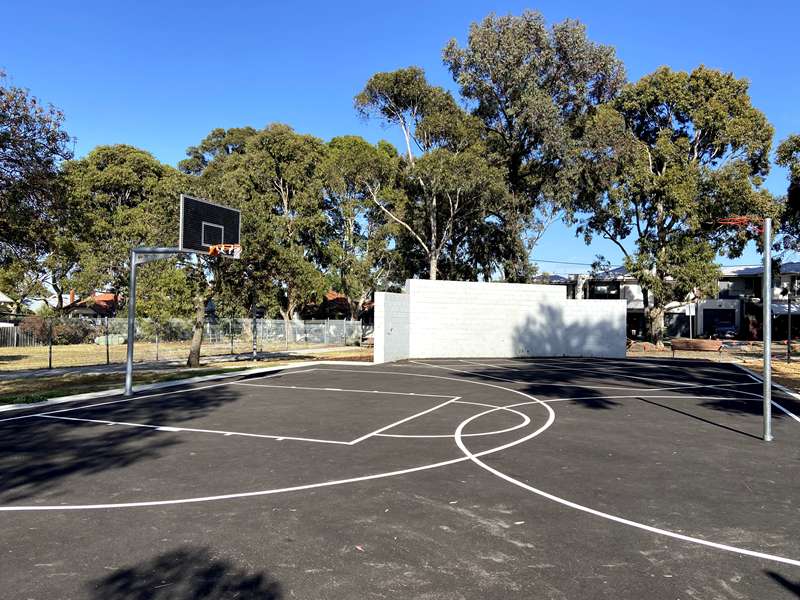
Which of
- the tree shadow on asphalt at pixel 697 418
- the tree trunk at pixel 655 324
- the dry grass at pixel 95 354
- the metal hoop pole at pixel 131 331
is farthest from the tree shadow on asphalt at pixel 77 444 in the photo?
the tree trunk at pixel 655 324

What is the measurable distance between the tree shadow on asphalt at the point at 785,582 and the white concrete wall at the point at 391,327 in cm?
2468

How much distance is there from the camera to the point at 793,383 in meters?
22.0

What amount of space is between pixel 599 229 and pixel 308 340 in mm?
24618

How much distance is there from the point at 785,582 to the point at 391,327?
2587 cm

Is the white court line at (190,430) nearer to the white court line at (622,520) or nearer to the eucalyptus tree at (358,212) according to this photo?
the white court line at (622,520)

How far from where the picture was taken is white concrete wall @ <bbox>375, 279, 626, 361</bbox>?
33500mm

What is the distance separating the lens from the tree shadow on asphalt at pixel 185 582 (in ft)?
15.5

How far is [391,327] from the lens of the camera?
30.6 metres

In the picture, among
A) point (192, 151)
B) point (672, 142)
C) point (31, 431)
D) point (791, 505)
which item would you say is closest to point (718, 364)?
point (672, 142)

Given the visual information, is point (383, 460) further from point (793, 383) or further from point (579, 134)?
point (579, 134)

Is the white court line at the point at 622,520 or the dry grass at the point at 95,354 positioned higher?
the white court line at the point at 622,520

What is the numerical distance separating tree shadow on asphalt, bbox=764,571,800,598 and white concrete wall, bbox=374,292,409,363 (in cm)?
2468

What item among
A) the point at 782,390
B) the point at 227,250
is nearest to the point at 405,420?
the point at 227,250

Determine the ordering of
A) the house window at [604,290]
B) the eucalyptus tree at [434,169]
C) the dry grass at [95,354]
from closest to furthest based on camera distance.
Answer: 1. the dry grass at [95,354]
2. the eucalyptus tree at [434,169]
3. the house window at [604,290]
